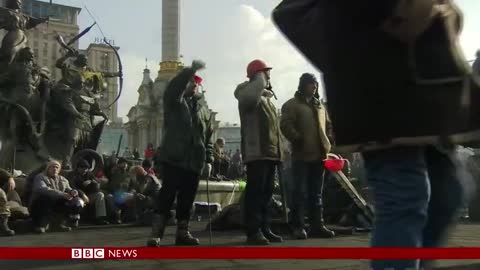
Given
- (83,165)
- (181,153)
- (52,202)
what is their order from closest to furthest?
(181,153) → (52,202) → (83,165)

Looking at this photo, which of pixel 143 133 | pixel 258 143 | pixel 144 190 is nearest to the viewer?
pixel 258 143

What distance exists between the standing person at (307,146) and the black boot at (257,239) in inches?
32.5

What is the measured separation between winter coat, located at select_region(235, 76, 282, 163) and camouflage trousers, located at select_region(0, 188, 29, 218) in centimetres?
304

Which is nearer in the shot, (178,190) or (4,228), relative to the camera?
(178,190)

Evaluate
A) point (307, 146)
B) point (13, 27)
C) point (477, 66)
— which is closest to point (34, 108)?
point (13, 27)

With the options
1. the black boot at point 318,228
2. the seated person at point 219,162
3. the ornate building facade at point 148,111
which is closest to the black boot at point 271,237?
the black boot at point 318,228

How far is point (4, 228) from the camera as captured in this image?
710 centimetres

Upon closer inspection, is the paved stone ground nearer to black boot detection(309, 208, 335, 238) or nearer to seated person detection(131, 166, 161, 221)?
black boot detection(309, 208, 335, 238)

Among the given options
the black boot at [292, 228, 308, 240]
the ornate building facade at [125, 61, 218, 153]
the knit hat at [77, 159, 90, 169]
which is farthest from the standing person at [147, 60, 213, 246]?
the ornate building facade at [125, 61, 218, 153]

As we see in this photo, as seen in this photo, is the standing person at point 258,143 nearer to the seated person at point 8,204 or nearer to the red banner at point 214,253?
the red banner at point 214,253

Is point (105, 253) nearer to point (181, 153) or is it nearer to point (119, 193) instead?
point (181, 153)

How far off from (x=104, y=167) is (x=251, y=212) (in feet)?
21.0

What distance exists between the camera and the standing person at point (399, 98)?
6.44 ft

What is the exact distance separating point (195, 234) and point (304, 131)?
1.65m
